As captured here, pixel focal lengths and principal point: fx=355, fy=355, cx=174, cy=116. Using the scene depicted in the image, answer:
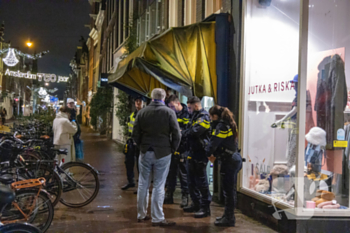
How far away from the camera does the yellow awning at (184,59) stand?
7.05 meters

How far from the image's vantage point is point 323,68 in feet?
18.6

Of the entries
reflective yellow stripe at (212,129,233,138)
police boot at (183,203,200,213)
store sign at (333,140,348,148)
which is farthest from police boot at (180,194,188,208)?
store sign at (333,140,348,148)

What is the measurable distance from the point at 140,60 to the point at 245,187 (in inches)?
133

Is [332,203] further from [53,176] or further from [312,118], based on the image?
[53,176]

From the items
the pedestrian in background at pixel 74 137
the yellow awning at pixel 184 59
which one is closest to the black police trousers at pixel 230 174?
the yellow awning at pixel 184 59

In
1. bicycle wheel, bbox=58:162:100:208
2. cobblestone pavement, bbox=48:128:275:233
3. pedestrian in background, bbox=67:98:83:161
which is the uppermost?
pedestrian in background, bbox=67:98:83:161

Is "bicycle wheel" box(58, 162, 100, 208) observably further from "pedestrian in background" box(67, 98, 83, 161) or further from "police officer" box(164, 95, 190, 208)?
"pedestrian in background" box(67, 98, 83, 161)

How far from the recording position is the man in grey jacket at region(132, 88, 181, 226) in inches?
207

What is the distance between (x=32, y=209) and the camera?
14.7 feet

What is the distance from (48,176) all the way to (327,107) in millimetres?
4600

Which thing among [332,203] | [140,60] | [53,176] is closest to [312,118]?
[332,203]

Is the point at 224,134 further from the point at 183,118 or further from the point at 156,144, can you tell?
the point at 183,118

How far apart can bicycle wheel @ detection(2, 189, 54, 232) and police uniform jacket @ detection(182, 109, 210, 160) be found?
94.6 inches

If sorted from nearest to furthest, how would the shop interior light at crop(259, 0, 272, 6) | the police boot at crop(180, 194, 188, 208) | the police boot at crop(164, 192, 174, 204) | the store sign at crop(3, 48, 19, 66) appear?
1. the shop interior light at crop(259, 0, 272, 6)
2. the police boot at crop(180, 194, 188, 208)
3. the police boot at crop(164, 192, 174, 204)
4. the store sign at crop(3, 48, 19, 66)
